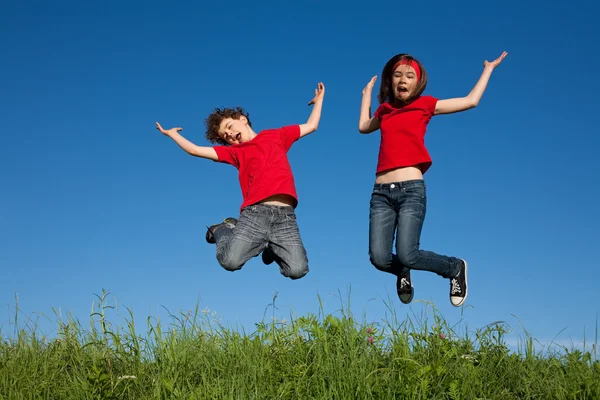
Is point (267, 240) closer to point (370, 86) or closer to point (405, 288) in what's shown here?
point (405, 288)

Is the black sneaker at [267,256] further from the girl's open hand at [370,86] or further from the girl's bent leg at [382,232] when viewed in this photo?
the girl's open hand at [370,86]

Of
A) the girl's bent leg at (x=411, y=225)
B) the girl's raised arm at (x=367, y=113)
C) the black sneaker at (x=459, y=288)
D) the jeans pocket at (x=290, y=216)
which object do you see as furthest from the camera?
the girl's raised arm at (x=367, y=113)

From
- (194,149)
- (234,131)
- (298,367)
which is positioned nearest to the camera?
(298,367)

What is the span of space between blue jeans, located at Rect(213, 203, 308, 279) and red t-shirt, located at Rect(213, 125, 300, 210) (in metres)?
0.19

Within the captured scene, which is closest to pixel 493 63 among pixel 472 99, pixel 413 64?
pixel 472 99

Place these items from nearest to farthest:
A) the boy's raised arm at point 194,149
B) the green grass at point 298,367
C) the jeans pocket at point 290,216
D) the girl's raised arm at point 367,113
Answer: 1. the green grass at point 298,367
2. the jeans pocket at point 290,216
3. the girl's raised arm at point 367,113
4. the boy's raised arm at point 194,149

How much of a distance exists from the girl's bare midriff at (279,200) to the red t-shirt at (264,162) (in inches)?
3.4

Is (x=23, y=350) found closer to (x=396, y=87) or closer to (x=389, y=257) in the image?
(x=389, y=257)

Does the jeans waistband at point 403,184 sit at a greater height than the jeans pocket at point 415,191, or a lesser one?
greater

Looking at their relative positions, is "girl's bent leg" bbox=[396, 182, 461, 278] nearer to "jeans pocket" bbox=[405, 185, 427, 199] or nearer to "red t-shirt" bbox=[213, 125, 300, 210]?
"jeans pocket" bbox=[405, 185, 427, 199]

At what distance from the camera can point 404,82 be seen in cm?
711

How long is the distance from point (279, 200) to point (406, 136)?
5.59 feet

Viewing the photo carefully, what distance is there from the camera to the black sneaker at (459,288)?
23.1 feet

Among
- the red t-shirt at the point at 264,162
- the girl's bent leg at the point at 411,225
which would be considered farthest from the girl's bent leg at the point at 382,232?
the red t-shirt at the point at 264,162
